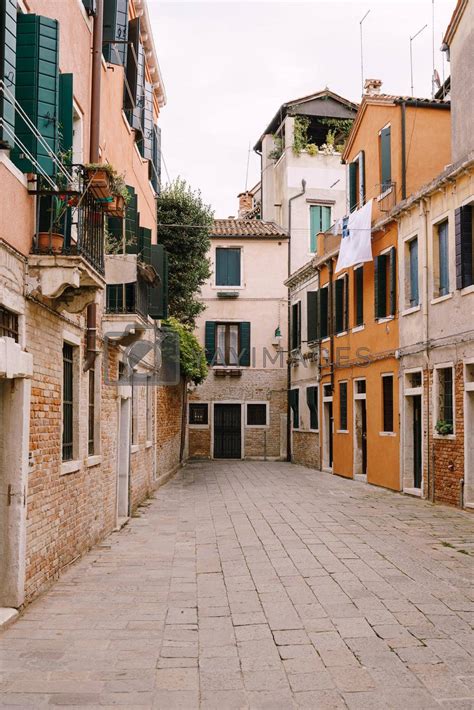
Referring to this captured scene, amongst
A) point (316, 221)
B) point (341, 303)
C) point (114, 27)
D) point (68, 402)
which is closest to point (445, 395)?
point (341, 303)

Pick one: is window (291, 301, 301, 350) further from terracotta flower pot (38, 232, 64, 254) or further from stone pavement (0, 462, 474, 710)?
terracotta flower pot (38, 232, 64, 254)

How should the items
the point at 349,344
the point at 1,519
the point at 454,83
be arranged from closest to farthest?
the point at 1,519 → the point at 454,83 → the point at 349,344

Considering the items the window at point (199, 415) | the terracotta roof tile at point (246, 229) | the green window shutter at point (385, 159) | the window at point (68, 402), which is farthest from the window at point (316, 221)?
the window at point (68, 402)

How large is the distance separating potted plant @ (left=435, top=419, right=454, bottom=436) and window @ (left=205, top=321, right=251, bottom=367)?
1579 cm

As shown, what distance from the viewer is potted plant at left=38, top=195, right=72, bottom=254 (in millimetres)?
6992

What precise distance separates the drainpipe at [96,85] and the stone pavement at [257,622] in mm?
4753

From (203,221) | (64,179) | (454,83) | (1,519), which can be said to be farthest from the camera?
(203,221)

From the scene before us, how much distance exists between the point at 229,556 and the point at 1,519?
3414 millimetres

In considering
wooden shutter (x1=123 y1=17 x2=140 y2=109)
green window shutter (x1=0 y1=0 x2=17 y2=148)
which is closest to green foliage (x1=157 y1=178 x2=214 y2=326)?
wooden shutter (x1=123 y1=17 x2=140 y2=109)

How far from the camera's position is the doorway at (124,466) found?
505 inches

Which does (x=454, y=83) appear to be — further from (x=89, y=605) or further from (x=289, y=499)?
(x=89, y=605)

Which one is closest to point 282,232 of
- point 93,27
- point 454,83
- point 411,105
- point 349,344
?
point 349,344

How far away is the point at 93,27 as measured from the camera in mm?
9578

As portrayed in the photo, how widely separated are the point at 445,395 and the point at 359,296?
5656mm
